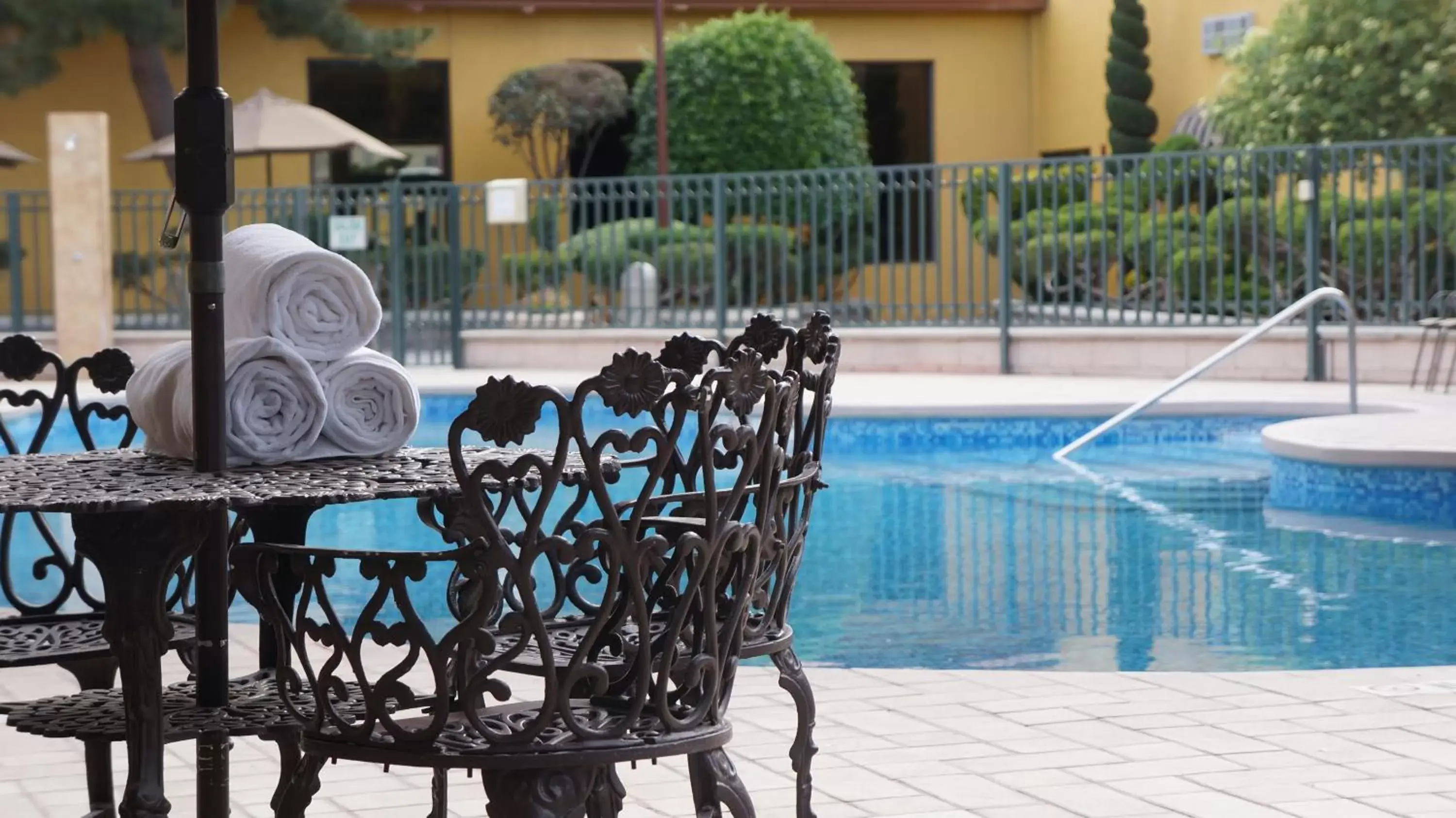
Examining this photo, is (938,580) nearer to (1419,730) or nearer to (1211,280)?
(1419,730)

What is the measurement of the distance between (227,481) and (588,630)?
1.81 feet

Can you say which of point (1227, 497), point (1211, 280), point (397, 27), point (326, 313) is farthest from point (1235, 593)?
point (397, 27)

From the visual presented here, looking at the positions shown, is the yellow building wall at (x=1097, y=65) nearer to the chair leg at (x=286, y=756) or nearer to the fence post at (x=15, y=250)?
the fence post at (x=15, y=250)

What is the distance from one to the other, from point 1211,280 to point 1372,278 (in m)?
1.67

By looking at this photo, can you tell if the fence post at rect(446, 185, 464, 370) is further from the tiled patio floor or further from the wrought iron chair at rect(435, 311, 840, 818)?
the wrought iron chair at rect(435, 311, 840, 818)

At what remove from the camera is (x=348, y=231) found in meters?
15.9

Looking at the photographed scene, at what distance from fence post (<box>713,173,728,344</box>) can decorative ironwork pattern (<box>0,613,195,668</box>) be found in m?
12.5

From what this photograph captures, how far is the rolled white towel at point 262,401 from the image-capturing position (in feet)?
8.99

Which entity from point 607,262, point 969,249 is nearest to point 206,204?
point 969,249

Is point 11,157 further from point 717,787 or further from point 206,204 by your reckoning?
point 717,787

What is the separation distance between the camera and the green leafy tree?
19.3 meters

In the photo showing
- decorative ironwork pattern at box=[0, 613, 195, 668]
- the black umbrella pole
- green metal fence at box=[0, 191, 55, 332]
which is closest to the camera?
the black umbrella pole

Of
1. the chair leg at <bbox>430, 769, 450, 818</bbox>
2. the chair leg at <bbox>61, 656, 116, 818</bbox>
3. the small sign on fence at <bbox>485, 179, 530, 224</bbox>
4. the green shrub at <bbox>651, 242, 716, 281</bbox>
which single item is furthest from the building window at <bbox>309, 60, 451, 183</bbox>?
the chair leg at <bbox>430, 769, 450, 818</bbox>

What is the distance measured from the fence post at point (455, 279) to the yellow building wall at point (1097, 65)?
8.50m
